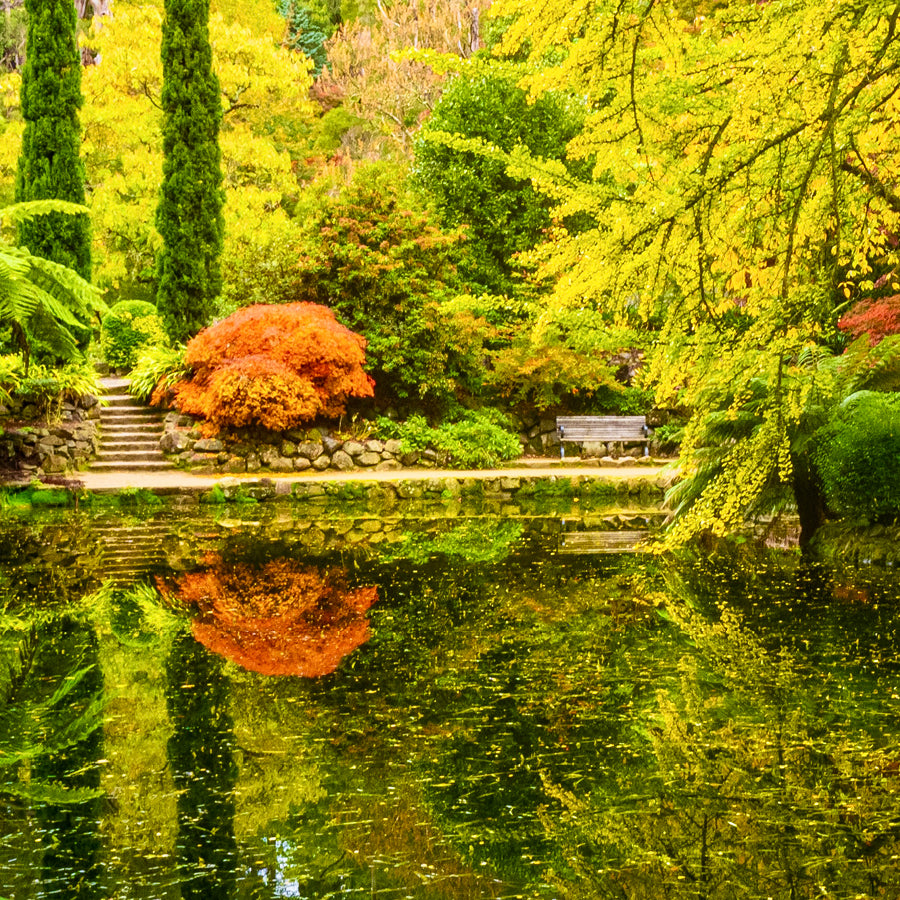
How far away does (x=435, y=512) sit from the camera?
12047 mm

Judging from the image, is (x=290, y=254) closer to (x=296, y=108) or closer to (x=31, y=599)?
(x=31, y=599)

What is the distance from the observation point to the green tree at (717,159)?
4.02 metres

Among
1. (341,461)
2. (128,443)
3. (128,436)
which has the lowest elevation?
(341,461)

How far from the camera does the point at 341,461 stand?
1457 centimetres

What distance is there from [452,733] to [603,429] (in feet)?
42.1

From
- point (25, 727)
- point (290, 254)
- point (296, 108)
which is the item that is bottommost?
point (25, 727)

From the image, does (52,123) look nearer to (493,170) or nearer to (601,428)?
(493,170)

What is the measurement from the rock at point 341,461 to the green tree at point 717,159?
9229 mm

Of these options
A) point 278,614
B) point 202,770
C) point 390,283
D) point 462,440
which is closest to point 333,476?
point 462,440

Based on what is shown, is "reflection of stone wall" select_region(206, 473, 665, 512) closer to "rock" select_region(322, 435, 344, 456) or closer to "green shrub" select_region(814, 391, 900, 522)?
"rock" select_region(322, 435, 344, 456)

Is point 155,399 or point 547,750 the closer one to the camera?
point 547,750

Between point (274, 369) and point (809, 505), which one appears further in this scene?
point (274, 369)

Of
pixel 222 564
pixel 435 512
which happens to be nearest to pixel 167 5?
→ pixel 435 512

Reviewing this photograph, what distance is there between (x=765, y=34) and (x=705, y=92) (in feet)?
2.43
